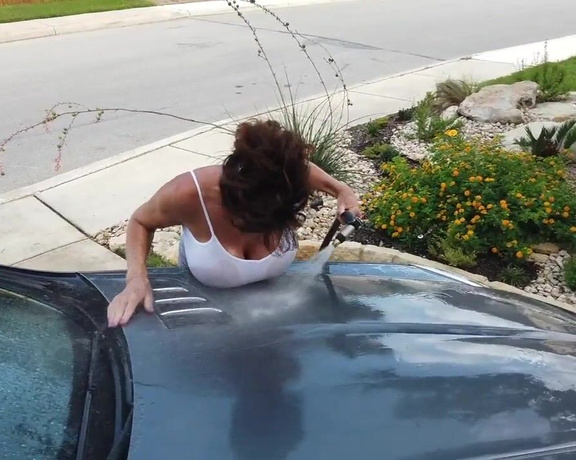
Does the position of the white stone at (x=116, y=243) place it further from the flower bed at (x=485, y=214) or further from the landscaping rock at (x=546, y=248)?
the landscaping rock at (x=546, y=248)

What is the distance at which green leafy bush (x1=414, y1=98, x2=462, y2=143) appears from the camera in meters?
6.86

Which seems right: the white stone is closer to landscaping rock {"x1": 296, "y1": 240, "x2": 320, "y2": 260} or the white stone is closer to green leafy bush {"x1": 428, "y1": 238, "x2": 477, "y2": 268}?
landscaping rock {"x1": 296, "y1": 240, "x2": 320, "y2": 260}

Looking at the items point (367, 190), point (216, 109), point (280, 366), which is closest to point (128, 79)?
point (216, 109)

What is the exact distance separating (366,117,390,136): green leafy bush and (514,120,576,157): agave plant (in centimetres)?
156

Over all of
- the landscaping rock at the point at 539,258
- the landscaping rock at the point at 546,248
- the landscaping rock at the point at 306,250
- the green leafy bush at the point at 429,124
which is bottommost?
the landscaping rock at the point at 539,258

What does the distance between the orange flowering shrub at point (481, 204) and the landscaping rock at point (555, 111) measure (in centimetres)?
241

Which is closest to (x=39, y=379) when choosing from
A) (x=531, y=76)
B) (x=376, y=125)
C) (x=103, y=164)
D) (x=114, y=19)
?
(x=103, y=164)

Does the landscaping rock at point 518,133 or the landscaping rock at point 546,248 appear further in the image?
the landscaping rock at point 518,133

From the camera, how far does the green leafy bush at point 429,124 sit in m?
6.86

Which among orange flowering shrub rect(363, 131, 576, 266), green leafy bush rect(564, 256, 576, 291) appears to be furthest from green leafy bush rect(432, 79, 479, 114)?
green leafy bush rect(564, 256, 576, 291)

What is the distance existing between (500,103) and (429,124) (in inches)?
44.5

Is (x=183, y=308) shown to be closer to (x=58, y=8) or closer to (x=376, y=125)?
(x=376, y=125)

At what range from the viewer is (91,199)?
6.01 metres

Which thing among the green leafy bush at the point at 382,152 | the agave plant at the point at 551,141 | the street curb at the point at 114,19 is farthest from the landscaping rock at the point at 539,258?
the street curb at the point at 114,19
